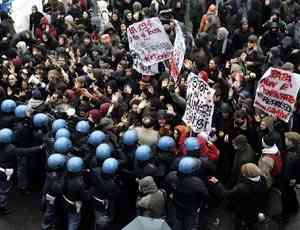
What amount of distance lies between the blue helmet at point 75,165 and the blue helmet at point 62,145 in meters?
0.44

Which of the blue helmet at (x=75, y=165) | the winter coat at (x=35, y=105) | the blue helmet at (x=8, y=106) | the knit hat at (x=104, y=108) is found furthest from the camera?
the knit hat at (x=104, y=108)

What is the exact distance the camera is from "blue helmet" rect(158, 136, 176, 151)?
33.7 ft

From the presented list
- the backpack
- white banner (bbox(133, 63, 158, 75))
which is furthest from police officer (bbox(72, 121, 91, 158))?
the backpack

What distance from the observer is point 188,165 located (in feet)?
31.0

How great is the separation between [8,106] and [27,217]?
197 centimetres

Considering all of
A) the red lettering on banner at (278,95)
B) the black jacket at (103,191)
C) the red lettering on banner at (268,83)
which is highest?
the red lettering on banner at (268,83)

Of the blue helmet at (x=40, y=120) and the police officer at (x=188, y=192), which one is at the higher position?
the blue helmet at (x=40, y=120)

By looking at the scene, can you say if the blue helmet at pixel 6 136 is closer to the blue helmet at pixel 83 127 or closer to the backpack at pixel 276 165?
the blue helmet at pixel 83 127

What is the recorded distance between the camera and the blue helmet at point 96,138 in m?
10.5

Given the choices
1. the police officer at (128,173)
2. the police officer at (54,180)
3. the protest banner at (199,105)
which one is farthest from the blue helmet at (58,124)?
the protest banner at (199,105)

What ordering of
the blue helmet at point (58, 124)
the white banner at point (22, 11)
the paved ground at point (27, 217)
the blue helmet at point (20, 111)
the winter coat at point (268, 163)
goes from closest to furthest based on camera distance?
1. the winter coat at point (268, 163)
2. the paved ground at point (27, 217)
3. the blue helmet at point (58, 124)
4. the blue helmet at point (20, 111)
5. the white banner at point (22, 11)

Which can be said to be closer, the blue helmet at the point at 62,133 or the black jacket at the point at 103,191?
the black jacket at the point at 103,191

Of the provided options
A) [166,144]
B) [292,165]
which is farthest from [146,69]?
[292,165]

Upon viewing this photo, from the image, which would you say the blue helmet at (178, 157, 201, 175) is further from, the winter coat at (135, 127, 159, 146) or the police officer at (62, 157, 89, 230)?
the police officer at (62, 157, 89, 230)
